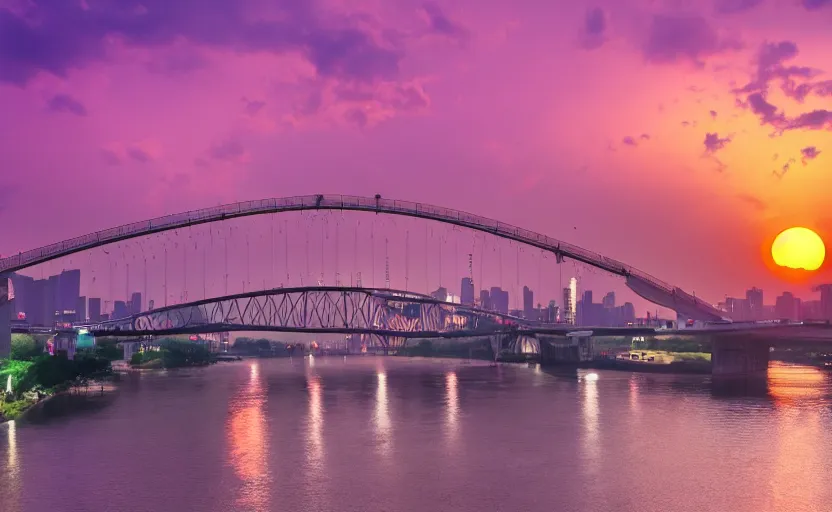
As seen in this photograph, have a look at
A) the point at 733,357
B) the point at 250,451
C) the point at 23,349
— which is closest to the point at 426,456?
the point at 250,451

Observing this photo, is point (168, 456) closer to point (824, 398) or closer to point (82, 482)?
point (82, 482)

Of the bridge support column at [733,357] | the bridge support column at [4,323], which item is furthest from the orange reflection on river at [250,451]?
the bridge support column at [733,357]

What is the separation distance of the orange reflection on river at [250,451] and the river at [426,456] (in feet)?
0.46

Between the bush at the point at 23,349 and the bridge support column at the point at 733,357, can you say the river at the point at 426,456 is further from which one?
the bush at the point at 23,349

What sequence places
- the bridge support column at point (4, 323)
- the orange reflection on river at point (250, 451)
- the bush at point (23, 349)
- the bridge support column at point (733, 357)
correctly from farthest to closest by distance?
the bridge support column at point (733, 357), the bush at point (23, 349), the bridge support column at point (4, 323), the orange reflection on river at point (250, 451)

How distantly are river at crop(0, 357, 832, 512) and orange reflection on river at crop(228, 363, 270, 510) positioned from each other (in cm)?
14

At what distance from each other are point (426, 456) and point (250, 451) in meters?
11.8

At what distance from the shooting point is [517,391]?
396 feet

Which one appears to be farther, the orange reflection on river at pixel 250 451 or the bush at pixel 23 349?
the bush at pixel 23 349

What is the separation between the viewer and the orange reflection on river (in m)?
41.9

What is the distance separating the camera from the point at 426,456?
55656 millimetres

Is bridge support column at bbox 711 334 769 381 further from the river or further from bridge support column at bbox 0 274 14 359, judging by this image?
bridge support column at bbox 0 274 14 359

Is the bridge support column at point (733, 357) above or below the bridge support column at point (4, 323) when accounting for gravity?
below

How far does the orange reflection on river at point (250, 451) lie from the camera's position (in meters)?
41.9
